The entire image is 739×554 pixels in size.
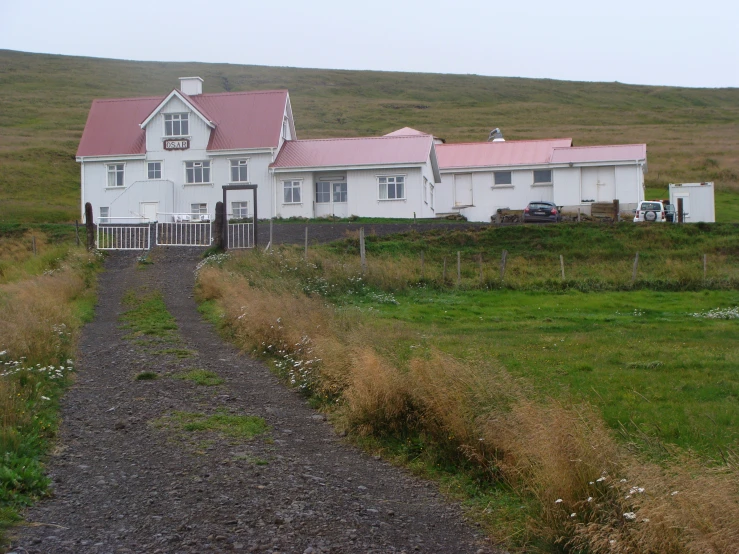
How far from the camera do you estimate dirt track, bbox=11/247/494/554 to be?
6277 millimetres

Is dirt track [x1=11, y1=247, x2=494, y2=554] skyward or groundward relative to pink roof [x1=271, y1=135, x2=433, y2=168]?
groundward

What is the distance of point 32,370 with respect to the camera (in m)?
10.6

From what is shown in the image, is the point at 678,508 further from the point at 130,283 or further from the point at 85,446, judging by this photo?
the point at 130,283

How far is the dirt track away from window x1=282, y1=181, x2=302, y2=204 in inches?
1222

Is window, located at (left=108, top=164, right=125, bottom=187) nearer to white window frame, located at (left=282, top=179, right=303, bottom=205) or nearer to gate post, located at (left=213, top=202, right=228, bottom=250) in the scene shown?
white window frame, located at (left=282, top=179, right=303, bottom=205)

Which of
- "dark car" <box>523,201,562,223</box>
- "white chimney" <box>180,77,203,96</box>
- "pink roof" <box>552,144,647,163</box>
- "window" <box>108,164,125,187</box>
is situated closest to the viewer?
"dark car" <box>523,201,562,223</box>

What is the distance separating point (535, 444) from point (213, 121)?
39230 millimetres

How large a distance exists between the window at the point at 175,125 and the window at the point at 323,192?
7.29 metres

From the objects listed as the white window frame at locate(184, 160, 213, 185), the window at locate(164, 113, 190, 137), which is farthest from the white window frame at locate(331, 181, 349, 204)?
the window at locate(164, 113, 190, 137)

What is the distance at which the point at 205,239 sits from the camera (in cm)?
3083

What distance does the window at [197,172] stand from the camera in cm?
4272

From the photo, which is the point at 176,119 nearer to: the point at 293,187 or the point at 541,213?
the point at 293,187

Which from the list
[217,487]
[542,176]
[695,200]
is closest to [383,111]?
[542,176]

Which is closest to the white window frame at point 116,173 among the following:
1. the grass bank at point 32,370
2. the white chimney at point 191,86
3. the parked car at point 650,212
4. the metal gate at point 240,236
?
the white chimney at point 191,86
